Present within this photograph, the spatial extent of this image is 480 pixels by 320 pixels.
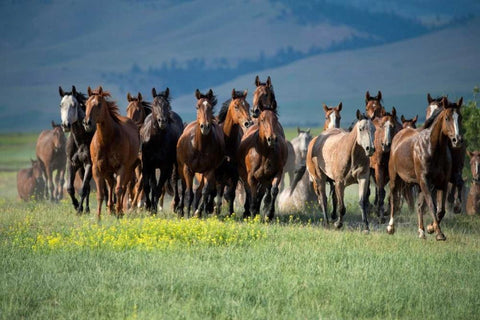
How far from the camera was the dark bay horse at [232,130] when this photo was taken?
690 inches

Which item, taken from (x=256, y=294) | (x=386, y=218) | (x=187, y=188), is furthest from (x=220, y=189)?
(x=256, y=294)

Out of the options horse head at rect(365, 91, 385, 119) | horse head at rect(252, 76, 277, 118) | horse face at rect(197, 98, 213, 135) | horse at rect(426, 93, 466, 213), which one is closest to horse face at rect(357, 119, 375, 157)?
horse at rect(426, 93, 466, 213)

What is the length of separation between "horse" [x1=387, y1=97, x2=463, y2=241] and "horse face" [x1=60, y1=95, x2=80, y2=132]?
22.4ft

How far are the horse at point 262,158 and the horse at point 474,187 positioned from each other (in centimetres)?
621

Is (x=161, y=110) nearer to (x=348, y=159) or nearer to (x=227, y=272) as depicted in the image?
(x=348, y=159)

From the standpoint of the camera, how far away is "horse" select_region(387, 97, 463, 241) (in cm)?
1435

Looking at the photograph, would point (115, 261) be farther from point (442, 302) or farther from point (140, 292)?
point (442, 302)

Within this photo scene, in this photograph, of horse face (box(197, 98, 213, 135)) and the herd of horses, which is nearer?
the herd of horses

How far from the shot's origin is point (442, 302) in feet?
32.3

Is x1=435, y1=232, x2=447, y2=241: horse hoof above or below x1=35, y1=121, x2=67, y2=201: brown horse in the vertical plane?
below

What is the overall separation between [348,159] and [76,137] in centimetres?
608

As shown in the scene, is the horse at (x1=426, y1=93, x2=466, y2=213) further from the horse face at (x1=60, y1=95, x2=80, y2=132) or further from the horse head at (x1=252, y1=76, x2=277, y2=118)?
the horse face at (x1=60, y1=95, x2=80, y2=132)

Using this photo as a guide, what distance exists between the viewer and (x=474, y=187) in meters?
21.5

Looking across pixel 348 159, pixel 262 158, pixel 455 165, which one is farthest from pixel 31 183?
pixel 455 165
